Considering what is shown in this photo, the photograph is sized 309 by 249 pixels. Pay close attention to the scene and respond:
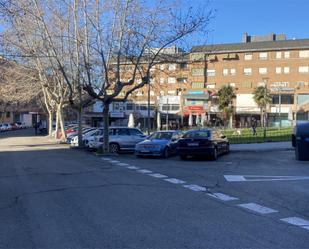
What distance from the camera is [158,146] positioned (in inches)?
831

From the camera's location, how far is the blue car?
21.1 metres

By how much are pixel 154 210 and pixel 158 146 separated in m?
13.0

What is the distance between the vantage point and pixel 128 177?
1337 cm

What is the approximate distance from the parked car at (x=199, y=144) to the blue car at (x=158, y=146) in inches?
46.5

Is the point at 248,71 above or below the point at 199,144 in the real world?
above

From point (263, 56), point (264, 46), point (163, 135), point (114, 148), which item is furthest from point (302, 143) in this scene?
point (264, 46)

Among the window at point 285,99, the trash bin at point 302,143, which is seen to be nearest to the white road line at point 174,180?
the trash bin at point 302,143

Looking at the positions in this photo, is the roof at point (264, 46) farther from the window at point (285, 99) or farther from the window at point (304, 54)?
the window at point (285, 99)

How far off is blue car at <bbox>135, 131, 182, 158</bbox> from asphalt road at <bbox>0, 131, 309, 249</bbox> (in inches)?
262

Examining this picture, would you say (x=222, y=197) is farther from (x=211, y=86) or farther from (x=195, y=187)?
(x=211, y=86)

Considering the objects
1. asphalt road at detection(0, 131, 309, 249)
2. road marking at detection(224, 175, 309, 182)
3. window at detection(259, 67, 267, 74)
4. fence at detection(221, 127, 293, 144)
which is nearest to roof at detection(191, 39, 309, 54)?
window at detection(259, 67, 267, 74)

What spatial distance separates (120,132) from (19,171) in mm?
10435

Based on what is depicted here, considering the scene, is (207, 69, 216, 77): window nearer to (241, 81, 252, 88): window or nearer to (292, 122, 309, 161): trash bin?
(241, 81, 252, 88): window

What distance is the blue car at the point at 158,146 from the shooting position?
832 inches
